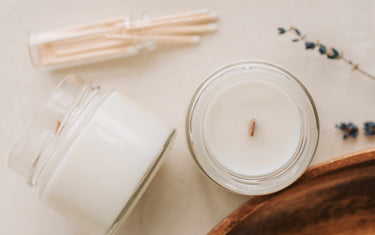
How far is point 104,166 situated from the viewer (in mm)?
412

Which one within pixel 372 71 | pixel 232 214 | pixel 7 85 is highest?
pixel 7 85

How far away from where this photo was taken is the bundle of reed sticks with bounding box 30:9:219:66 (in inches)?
20.7

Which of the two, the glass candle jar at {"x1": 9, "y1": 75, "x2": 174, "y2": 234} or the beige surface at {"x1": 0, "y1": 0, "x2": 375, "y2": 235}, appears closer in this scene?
the glass candle jar at {"x1": 9, "y1": 75, "x2": 174, "y2": 234}

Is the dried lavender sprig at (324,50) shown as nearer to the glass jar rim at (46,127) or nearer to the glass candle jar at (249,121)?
the glass candle jar at (249,121)

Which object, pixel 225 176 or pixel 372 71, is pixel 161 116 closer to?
pixel 225 176

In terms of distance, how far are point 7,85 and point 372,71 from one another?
522mm

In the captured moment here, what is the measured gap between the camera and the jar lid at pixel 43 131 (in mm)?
459

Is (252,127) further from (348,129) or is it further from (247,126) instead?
(348,129)

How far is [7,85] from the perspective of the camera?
55cm

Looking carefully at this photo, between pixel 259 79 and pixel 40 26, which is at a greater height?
pixel 40 26

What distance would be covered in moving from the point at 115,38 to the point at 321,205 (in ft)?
1.15

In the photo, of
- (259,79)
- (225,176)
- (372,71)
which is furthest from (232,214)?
(372,71)

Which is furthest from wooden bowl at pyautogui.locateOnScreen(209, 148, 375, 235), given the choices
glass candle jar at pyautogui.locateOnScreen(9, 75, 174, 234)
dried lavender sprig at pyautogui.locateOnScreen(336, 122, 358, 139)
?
glass candle jar at pyautogui.locateOnScreen(9, 75, 174, 234)

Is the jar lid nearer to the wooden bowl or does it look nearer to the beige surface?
the beige surface
